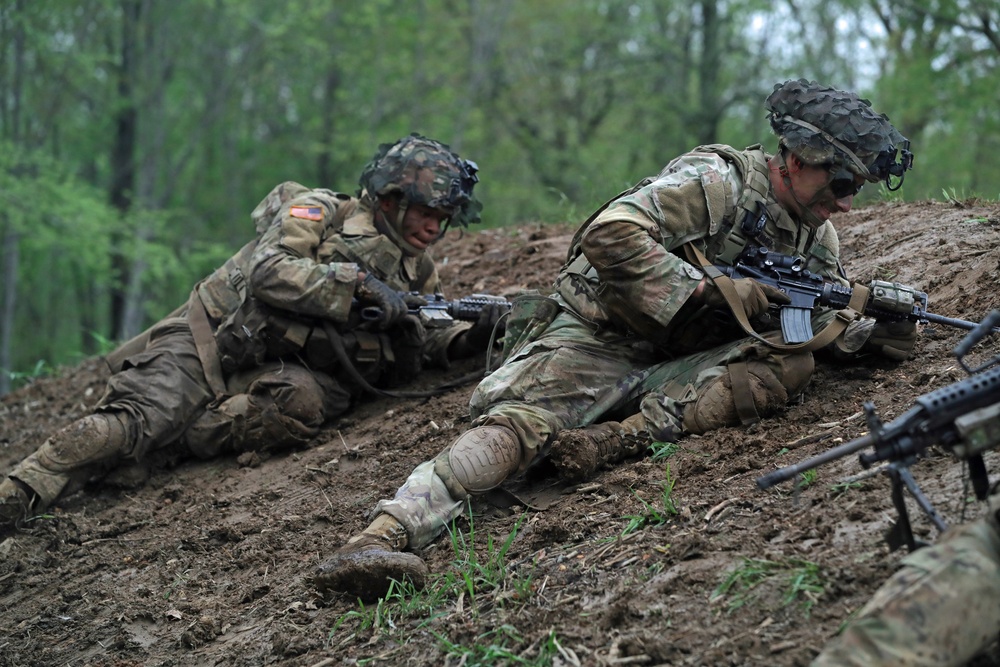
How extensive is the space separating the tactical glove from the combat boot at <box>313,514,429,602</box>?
232cm

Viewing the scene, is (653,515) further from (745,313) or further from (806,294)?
(806,294)

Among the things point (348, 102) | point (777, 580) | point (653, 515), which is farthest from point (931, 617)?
point (348, 102)

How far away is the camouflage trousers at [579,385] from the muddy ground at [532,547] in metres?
0.22

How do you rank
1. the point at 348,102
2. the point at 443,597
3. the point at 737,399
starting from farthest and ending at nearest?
the point at 348,102, the point at 737,399, the point at 443,597

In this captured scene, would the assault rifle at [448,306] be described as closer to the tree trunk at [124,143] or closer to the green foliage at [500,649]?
the green foliage at [500,649]

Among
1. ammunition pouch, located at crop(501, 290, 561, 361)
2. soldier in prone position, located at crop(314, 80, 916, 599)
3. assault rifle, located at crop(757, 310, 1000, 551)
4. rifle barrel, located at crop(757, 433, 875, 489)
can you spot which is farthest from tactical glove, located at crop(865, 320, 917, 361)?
rifle barrel, located at crop(757, 433, 875, 489)

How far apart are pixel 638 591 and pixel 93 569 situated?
113 inches

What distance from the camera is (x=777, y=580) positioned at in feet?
10.4

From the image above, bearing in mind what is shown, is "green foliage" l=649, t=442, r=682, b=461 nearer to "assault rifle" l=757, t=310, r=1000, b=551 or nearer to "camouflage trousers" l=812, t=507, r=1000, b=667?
"assault rifle" l=757, t=310, r=1000, b=551

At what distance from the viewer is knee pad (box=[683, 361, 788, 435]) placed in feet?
14.6

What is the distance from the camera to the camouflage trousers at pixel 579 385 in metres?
4.40

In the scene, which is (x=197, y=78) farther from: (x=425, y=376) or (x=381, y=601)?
(x=381, y=601)

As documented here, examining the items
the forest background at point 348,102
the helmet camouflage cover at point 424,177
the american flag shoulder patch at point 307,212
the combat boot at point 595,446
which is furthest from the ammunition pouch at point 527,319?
the forest background at point 348,102

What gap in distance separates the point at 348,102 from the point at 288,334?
18929mm
